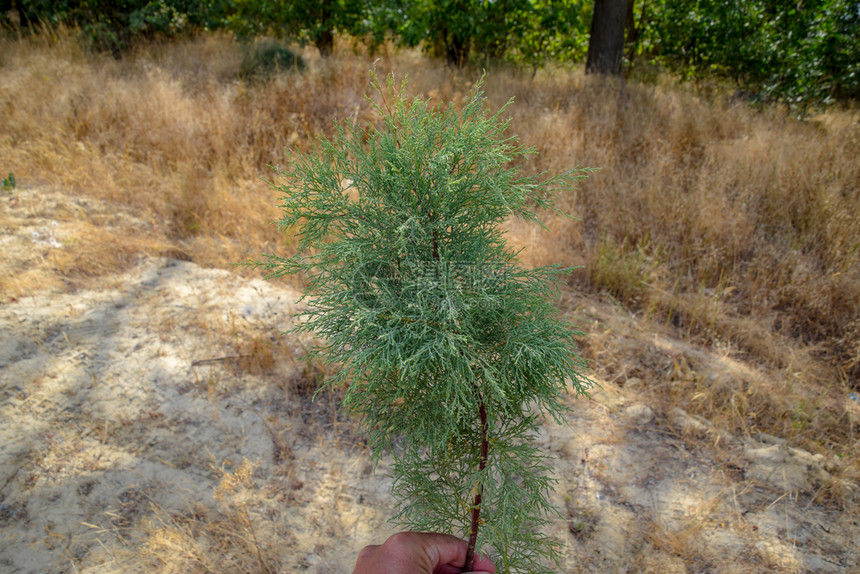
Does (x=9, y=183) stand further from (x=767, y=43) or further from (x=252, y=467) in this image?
(x=767, y=43)

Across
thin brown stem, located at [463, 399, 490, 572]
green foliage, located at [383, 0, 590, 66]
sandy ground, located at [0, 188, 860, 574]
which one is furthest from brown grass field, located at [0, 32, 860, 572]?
green foliage, located at [383, 0, 590, 66]

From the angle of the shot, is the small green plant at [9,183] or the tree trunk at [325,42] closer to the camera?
the small green plant at [9,183]

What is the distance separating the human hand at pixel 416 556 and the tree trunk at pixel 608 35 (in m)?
7.87

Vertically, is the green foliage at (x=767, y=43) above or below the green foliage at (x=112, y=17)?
below

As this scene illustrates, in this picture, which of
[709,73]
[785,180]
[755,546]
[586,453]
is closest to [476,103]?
[586,453]

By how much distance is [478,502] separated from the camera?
159 centimetres

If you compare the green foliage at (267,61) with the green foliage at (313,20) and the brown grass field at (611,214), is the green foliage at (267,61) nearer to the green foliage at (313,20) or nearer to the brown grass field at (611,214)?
the brown grass field at (611,214)

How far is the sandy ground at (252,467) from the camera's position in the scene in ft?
8.39

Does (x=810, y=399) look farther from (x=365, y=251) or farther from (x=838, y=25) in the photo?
(x=838, y=25)

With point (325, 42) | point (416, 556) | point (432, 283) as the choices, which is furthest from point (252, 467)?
point (325, 42)

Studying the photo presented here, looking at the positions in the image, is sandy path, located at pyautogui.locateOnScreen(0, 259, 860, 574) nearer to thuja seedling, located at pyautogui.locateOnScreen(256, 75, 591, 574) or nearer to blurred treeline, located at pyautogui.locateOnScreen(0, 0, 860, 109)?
thuja seedling, located at pyautogui.locateOnScreen(256, 75, 591, 574)

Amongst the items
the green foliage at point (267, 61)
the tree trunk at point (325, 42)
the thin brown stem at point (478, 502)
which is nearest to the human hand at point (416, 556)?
the thin brown stem at point (478, 502)

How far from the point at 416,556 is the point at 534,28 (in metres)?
10.3

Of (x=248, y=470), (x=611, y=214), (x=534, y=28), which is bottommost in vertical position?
(x=611, y=214)
